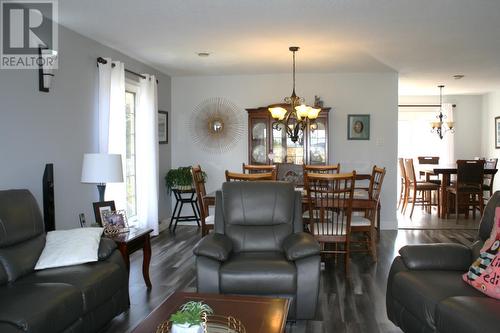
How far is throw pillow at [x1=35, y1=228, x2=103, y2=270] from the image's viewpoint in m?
3.12

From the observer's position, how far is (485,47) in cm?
541

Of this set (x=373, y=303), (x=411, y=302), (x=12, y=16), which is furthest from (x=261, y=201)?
(x=12, y=16)

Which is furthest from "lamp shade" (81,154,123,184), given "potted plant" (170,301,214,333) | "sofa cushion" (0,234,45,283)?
"potted plant" (170,301,214,333)

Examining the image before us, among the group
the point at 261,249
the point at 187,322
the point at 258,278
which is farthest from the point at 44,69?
the point at 187,322

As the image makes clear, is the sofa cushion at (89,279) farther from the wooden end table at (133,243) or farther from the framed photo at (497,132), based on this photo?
the framed photo at (497,132)

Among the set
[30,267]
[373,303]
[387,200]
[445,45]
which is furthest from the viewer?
[387,200]

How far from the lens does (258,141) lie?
7.21 m

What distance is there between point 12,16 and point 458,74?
641 centimetres

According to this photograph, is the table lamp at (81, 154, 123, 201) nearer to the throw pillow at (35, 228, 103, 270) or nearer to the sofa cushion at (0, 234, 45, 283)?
the throw pillow at (35, 228, 103, 270)

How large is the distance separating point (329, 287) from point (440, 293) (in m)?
1.64

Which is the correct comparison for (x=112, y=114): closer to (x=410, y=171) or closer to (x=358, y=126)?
(x=358, y=126)

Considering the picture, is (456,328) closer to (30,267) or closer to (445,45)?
(30,267)

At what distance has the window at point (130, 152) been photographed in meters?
5.97

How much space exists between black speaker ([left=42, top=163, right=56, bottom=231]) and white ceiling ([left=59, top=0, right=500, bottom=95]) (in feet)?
4.62
